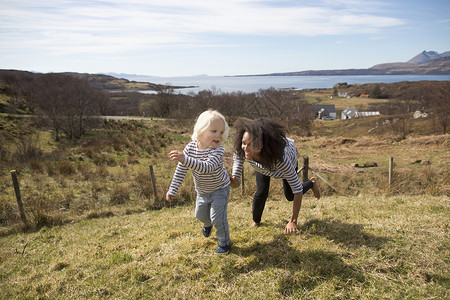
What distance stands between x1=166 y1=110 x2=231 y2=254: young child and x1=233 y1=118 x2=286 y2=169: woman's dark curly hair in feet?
1.02

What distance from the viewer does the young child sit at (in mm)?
3074

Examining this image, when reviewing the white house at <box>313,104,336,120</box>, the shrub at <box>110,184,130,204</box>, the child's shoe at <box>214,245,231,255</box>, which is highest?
the child's shoe at <box>214,245,231,255</box>

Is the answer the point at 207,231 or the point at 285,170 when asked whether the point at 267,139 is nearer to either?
the point at 285,170

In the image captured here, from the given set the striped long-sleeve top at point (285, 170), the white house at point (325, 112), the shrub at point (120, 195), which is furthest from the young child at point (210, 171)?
the white house at point (325, 112)

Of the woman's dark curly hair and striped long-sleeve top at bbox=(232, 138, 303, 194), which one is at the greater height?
the woman's dark curly hair

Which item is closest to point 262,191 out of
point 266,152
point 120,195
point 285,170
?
point 285,170

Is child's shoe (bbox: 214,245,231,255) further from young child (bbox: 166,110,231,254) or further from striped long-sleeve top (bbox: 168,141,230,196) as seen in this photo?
striped long-sleeve top (bbox: 168,141,230,196)

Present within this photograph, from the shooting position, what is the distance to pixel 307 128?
38.8 m

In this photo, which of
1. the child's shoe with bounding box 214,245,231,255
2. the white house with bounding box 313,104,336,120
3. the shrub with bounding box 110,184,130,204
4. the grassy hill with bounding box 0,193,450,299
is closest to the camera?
the grassy hill with bounding box 0,193,450,299

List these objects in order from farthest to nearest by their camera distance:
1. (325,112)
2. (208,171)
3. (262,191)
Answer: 1. (325,112)
2. (262,191)
3. (208,171)

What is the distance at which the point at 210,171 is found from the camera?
2.99 m

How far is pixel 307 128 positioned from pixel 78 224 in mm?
35960

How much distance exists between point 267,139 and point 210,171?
0.76m

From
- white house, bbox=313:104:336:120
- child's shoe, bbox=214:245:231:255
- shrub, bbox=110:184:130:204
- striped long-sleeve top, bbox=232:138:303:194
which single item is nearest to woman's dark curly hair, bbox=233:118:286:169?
striped long-sleeve top, bbox=232:138:303:194
